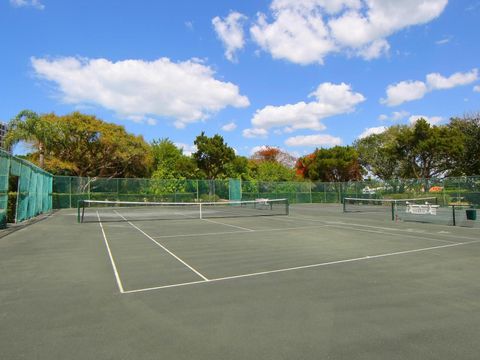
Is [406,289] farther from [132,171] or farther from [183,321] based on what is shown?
[132,171]

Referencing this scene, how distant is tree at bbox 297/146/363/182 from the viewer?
56.4m

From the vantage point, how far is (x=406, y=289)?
19.8 ft

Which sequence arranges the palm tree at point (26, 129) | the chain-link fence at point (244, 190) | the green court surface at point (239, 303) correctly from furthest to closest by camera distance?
the chain-link fence at point (244, 190), the palm tree at point (26, 129), the green court surface at point (239, 303)

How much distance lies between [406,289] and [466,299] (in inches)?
32.8

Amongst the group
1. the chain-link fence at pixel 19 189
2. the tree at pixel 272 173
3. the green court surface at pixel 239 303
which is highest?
the tree at pixel 272 173

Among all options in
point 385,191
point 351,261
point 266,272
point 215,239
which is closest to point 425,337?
point 266,272

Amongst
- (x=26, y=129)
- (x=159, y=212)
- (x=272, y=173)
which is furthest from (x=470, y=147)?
(x=26, y=129)

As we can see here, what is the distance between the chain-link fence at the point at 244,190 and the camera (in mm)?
33156

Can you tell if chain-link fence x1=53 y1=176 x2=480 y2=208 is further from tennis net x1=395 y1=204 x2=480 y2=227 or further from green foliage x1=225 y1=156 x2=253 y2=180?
tennis net x1=395 y1=204 x2=480 y2=227

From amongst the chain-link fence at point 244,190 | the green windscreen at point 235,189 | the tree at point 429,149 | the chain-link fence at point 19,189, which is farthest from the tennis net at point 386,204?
the chain-link fence at point 19,189

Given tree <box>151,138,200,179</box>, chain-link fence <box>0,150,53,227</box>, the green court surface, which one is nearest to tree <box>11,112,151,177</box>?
tree <box>151,138,200,179</box>

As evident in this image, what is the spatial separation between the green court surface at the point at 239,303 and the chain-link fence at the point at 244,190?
983 inches

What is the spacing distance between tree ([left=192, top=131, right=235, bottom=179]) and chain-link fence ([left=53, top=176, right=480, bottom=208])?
24.0 feet

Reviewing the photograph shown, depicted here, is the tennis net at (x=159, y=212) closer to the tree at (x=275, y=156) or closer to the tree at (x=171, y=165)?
the tree at (x=171, y=165)
